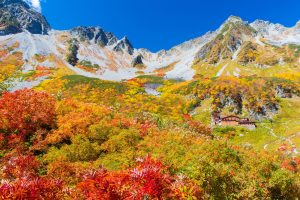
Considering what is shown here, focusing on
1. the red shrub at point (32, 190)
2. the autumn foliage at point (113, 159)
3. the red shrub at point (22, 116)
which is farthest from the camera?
the red shrub at point (22, 116)

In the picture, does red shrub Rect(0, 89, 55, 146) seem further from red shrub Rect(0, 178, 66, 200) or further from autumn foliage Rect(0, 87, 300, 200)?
red shrub Rect(0, 178, 66, 200)

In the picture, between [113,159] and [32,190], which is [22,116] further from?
[32,190]

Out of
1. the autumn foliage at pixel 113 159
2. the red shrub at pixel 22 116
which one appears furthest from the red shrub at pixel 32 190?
the red shrub at pixel 22 116

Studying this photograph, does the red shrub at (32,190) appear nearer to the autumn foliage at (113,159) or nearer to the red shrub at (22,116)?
the autumn foliage at (113,159)

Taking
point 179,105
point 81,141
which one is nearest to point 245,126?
point 179,105

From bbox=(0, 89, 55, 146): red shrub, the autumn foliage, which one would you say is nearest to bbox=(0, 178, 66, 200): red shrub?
the autumn foliage

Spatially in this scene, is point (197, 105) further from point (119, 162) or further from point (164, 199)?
point (164, 199)

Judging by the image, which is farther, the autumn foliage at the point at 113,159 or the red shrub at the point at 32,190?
the autumn foliage at the point at 113,159

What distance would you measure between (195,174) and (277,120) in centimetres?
13522

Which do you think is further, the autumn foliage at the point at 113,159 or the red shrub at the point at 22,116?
the red shrub at the point at 22,116

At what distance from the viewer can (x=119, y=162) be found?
3419 centimetres

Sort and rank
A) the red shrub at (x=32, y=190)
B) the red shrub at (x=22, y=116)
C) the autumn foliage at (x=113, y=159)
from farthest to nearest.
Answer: the red shrub at (x=22, y=116), the autumn foliage at (x=113, y=159), the red shrub at (x=32, y=190)

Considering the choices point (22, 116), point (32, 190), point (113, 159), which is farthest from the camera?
point (22, 116)

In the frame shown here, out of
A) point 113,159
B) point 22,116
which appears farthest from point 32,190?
point 22,116
